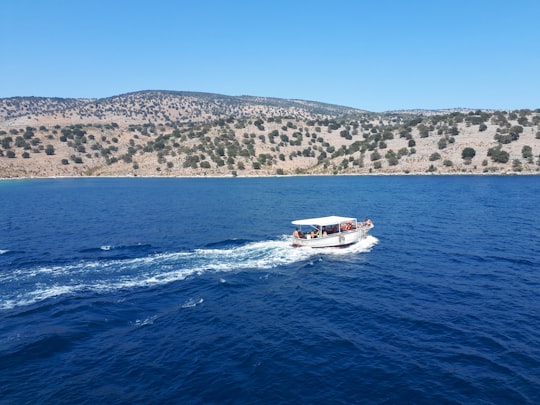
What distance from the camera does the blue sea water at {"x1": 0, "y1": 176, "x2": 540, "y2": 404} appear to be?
73.2 feet

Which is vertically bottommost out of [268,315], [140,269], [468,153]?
[140,269]

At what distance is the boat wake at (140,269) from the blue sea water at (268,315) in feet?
0.76

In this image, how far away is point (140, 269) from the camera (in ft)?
141

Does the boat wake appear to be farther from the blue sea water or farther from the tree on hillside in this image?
the tree on hillside

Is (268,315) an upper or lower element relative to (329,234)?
lower

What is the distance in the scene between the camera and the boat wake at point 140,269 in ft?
122

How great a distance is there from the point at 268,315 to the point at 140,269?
17.8 meters

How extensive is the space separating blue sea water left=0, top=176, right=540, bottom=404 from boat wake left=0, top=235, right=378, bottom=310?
0.23 m

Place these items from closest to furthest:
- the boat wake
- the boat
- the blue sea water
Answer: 1. the blue sea water
2. the boat wake
3. the boat

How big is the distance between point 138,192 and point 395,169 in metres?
99.5

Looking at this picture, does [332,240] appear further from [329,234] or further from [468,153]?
[468,153]

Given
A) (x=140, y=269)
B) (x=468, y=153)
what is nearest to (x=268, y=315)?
(x=140, y=269)

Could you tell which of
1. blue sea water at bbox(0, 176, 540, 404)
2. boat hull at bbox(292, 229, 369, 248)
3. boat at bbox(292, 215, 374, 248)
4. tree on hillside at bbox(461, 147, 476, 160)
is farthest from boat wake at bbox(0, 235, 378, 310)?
tree on hillside at bbox(461, 147, 476, 160)

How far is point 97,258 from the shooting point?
154ft
